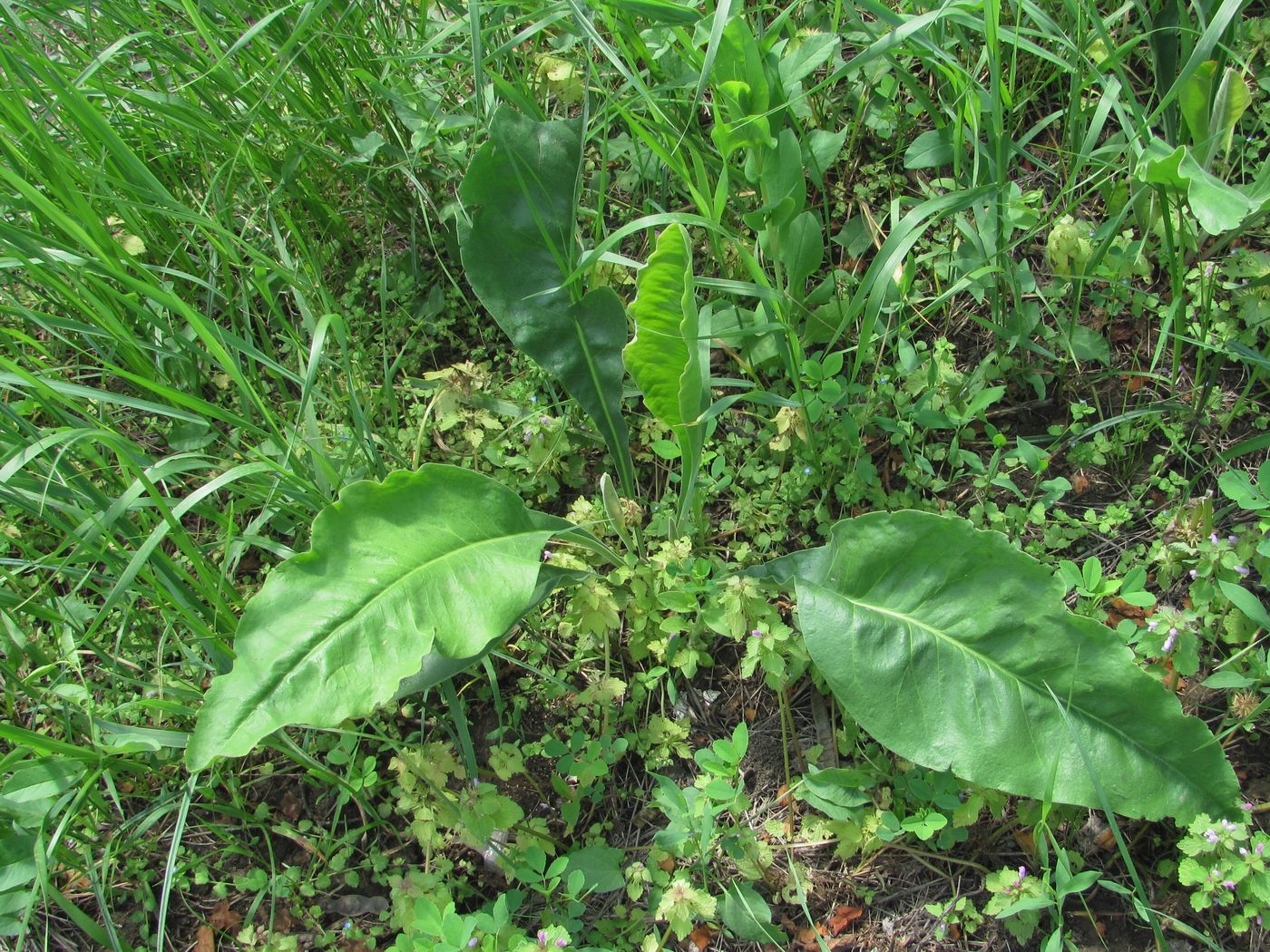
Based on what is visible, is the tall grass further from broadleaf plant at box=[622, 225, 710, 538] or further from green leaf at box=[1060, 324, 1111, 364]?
green leaf at box=[1060, 324, 1111, 364]

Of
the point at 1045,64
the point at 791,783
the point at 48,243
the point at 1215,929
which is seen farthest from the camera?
the point at 1045,64

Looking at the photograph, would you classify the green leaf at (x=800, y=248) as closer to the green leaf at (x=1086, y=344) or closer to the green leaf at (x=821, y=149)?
the green leaf at (x=821, y=149)

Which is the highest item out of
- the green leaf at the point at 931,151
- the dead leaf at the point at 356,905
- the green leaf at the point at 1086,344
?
the green leaf at the point at 931,151

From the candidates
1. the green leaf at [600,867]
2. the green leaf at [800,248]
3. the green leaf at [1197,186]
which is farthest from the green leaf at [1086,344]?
the green leaf at [600,867]

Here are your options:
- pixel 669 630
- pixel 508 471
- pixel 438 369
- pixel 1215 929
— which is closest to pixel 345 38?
pixel 438 369

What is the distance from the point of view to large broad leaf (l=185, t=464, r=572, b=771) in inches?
54.6

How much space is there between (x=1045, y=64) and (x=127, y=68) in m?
2.09

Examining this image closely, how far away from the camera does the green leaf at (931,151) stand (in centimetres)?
195

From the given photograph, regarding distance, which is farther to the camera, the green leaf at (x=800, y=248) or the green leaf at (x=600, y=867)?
the green leaf at (x=800, y=248)

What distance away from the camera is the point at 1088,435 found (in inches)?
74.4

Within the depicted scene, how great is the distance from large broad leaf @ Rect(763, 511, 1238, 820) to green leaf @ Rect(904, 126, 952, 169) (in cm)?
79

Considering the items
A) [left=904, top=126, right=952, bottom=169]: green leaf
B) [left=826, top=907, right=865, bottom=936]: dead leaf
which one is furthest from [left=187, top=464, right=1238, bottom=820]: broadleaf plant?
[left=904, top=126, right=952, bottom=169]: green leaf

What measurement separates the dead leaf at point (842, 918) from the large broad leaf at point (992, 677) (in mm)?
297

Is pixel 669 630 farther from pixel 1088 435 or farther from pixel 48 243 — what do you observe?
pixel 48 243
